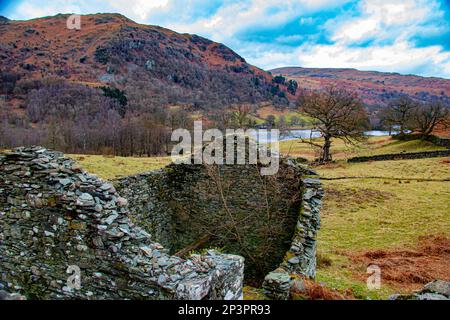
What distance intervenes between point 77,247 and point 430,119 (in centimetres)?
5620

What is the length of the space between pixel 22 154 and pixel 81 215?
1.78 metres

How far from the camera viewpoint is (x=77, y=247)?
5328 mm

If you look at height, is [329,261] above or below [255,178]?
below

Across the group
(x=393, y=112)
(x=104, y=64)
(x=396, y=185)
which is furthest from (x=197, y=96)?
(x=396, y=185)

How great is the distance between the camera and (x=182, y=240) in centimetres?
1237

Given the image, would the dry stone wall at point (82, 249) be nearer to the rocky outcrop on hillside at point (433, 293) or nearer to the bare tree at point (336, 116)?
the rocky outcrop on hillside at point (433, 293)

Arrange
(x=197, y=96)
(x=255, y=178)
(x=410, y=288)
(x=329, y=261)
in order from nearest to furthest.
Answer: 1. (x=410, y=288)
2. (x=255, y=178)
3. (x=329, y=261)
4. (x=197, y=96)

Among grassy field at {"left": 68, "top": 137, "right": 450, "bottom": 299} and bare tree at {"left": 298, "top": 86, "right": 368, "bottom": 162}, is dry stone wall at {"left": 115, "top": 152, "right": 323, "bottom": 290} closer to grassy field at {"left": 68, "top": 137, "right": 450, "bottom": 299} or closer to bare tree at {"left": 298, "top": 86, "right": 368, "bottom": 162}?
grassy field at {"left": 68, "top": 137, "right": 450, "bottom": 299}

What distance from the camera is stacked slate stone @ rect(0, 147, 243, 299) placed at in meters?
5.06

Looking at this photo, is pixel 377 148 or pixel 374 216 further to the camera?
pixel 377 148

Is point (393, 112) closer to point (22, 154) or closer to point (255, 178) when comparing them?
point (255, 178)

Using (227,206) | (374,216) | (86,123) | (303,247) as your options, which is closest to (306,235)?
(303,247)

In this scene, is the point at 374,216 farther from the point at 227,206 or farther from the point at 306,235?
the point at 306,235

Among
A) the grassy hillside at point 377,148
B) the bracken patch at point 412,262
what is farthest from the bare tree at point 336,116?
the bracken patch at point 412,262
